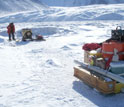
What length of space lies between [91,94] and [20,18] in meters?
31.9

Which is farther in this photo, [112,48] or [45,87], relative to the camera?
[45,87]

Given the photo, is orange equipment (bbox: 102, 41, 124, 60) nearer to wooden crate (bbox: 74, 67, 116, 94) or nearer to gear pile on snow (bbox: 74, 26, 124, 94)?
gear pile on snow (bbox: 74, 26, 124, 94)

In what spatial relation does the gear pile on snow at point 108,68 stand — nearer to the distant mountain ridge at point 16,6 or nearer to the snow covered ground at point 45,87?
the snow covered ground at point 45,87

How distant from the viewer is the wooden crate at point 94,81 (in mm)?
4328

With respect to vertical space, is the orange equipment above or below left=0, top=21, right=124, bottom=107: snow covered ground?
above

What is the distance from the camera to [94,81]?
4734 mm

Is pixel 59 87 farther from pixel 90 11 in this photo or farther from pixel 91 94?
pixel 90 11

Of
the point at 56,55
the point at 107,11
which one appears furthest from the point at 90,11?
the point at 56,55

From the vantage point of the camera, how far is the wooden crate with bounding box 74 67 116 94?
170 inches

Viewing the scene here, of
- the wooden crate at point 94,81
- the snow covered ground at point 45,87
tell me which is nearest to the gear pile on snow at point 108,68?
the wooden crate at point 94,81

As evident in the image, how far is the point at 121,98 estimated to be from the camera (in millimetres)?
4355

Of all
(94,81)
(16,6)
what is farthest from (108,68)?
(16,6)

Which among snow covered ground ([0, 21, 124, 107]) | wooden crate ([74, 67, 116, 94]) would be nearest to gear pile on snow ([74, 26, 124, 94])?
wooden crate ([74, 67, 116, 94])

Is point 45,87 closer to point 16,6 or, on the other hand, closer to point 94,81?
point 94,81
